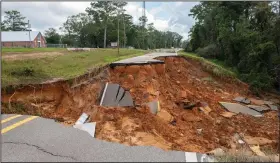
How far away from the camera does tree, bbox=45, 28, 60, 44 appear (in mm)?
57219

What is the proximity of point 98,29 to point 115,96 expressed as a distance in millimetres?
39332

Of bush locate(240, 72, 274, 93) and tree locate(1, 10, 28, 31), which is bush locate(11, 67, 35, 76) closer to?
bush locate(240, 72, 274, 93)

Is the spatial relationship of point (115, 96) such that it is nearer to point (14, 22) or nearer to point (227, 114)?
point (227, 114)

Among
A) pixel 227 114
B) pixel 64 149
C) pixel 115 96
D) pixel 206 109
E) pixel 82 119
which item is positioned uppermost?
pixel 115 96

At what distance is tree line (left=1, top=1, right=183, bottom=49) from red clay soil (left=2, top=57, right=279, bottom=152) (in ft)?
99.6

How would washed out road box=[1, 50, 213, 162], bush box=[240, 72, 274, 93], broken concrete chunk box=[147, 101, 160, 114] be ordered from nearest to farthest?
washed out road box=[1, 50, 213, 162] → broken concrete chunk box=[147, 101, 160, 114] → bush box=[240, 72, 274, 93]

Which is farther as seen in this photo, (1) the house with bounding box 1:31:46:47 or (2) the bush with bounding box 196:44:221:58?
(1) the house with bounding box 1:31:46:47

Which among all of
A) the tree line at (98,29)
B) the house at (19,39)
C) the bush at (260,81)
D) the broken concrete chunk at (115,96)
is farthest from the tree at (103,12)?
the broken concrete chunk at (115,96)

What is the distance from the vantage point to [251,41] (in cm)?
1991

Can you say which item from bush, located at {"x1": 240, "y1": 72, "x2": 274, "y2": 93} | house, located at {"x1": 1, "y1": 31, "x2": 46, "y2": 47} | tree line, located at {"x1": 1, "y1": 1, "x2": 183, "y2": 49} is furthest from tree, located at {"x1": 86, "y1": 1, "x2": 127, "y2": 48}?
bush, located at {"x1": 240, "y1": 72, "x2": 274, "y2": 93}

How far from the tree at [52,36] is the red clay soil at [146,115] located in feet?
160

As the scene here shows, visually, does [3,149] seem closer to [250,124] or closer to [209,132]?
[209,132]

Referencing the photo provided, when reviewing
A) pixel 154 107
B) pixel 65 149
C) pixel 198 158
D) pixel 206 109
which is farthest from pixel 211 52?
pixel 65 149

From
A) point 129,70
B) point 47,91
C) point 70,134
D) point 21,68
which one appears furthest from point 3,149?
point 129,70
